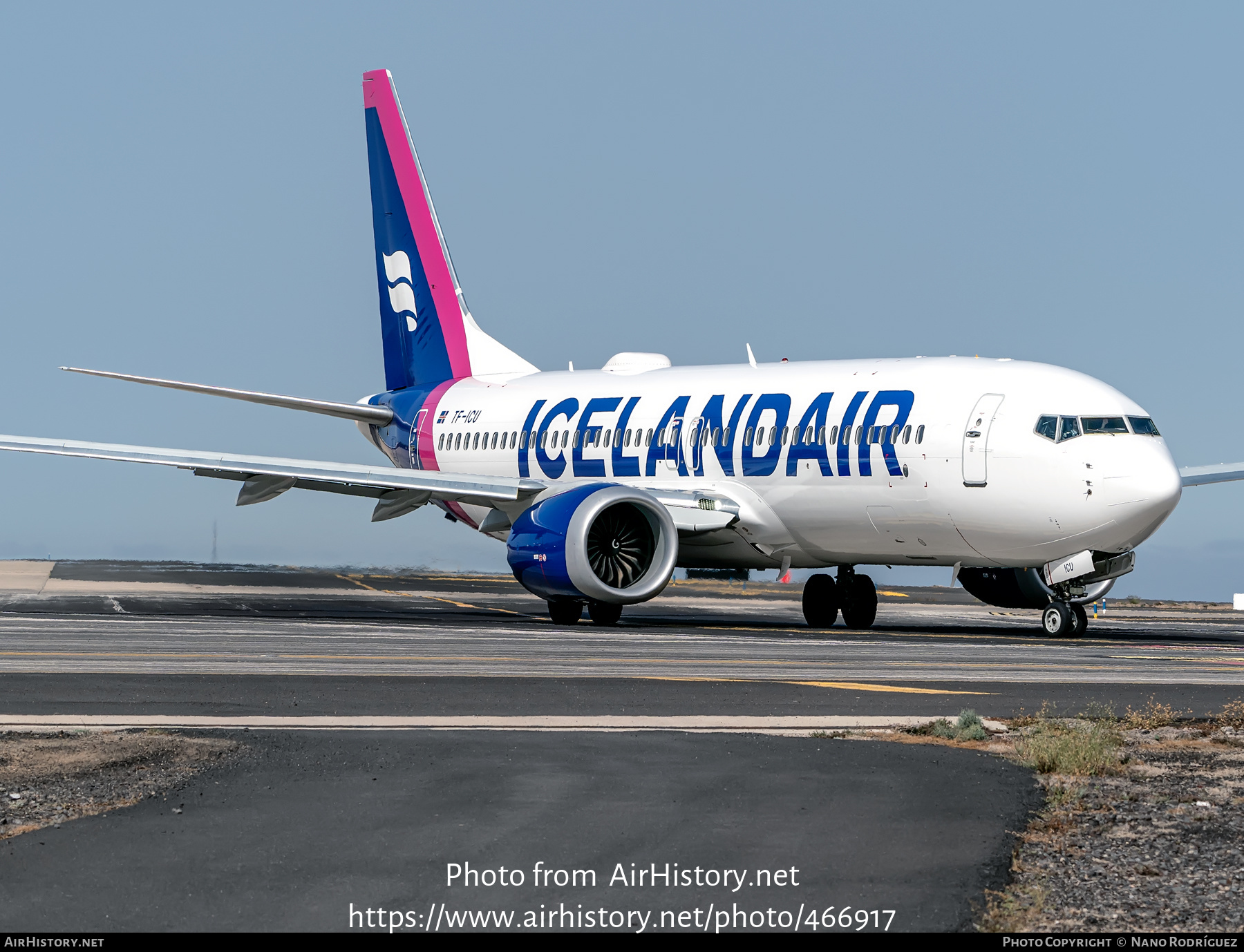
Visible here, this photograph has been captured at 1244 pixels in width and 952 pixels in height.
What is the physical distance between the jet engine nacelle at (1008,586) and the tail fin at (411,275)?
37.4 feet

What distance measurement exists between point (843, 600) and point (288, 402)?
1106 centimetres

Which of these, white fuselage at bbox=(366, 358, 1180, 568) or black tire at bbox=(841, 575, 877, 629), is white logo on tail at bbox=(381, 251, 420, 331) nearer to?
white fuselage at bbox=(366, 358, 1180, 568)

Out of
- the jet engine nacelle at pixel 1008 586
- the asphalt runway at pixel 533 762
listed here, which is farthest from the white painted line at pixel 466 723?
the jet engine nacelle at pixel 1008 586

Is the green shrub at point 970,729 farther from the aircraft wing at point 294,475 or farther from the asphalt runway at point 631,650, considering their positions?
the aircraft wing at point 294,475

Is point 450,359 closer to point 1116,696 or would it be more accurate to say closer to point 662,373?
point 662,373

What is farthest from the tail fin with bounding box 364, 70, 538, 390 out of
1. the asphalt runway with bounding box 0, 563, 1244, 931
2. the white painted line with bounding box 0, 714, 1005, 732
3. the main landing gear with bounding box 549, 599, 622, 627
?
the white painted line with bounding box 0, 714, 1005, 732

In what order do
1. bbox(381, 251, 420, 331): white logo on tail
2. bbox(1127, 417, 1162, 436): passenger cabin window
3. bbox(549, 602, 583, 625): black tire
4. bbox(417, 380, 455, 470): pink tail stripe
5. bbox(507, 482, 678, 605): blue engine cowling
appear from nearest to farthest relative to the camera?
bbox(1127, 417, 1162, 436): passenger cabin window, bbox(507, 482, 678, 605): blue engine cowling, bbox(549, 602, 583, 625): black tire, bbox(417, 380, 455, 470): pink tail stripe, bbox(381, 251, 420, 331): white logo on tail

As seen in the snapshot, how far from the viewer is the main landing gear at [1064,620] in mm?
23219

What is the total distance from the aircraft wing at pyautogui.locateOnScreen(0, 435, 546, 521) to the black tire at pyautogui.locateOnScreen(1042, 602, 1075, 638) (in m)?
8.37

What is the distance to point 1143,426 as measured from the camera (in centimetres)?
2253

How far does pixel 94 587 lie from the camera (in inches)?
1419

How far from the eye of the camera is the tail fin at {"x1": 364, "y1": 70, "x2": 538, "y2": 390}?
34.4 metres

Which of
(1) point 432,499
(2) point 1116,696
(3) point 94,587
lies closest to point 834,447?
(1) point 432,499

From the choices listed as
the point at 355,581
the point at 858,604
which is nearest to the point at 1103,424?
the point at 858,604
